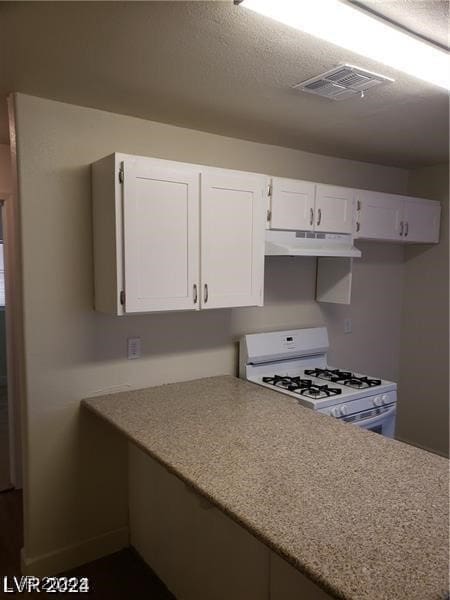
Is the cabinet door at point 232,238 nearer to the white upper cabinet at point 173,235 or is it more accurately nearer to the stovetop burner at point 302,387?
the white upper cabinet at point 173,235

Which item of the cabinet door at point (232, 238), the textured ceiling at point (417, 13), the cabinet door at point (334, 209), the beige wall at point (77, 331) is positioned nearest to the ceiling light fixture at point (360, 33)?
the textured ceiling at point (417, 13)

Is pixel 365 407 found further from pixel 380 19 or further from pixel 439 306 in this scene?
pixel 380 19

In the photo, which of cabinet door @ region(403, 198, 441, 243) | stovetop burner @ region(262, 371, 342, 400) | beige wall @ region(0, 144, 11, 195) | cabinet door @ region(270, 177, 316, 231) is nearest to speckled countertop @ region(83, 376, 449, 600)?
stovetop burner @ region(262, 371, 342, 400)

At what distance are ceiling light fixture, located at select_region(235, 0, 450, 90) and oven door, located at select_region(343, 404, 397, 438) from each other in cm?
180

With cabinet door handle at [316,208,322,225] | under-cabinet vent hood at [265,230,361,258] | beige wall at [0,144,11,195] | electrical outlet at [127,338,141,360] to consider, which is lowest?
electrical outlet at [127,338,141,360]

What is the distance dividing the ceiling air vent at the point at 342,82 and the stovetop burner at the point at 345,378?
1.64 metres

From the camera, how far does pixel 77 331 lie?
2332 millimetres

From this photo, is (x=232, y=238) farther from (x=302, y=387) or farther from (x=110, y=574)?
(x=110, y=574)

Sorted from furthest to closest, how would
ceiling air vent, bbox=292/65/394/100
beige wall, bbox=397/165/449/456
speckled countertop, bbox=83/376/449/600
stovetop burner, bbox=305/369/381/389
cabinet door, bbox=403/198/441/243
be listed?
beige wall, bbox=397/165/449/456, cabinet door, bbox=403/198/441/243, stovetop burner, bbox=305/369/381/389, ceiling air vent, bbox=292/65/394/100, speckled countertop, bbox=83/376/449/600

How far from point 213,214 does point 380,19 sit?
3.75ft

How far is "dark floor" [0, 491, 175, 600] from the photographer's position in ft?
7.34

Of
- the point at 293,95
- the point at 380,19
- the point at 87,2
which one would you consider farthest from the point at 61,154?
the point at 380,19

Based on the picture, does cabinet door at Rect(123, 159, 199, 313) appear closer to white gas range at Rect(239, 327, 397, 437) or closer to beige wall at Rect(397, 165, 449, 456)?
white gas range at Rect(239, 327, 397, 437)

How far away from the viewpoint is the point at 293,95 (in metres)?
2.06
